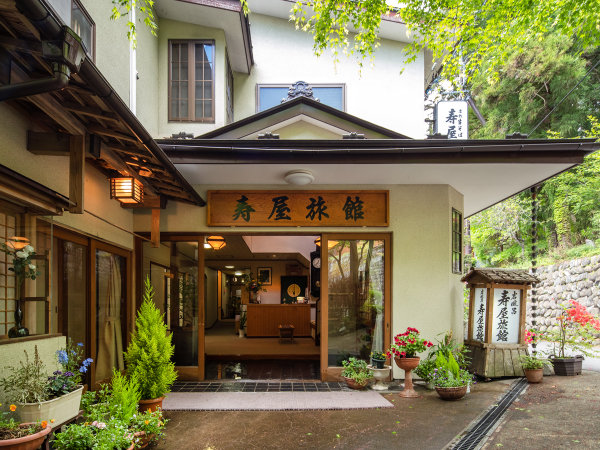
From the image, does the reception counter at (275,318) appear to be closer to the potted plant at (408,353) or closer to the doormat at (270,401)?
the doormat at (270,401)

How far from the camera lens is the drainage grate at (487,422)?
4434mm

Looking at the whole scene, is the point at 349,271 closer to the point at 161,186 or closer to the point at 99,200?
the point at 161,186

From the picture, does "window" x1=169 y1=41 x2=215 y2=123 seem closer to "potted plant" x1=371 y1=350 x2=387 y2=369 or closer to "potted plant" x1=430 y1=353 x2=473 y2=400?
"potted plant" x1=371 y1=350 x2=387 y2=369

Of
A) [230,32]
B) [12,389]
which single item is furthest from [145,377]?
[230,32]

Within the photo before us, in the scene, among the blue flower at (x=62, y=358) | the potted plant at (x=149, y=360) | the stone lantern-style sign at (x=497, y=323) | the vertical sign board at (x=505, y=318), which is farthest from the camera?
the vertical sign board at (x=505, y=318)

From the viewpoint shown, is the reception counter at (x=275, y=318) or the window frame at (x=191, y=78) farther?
the reception counter at (x=275, y=318)

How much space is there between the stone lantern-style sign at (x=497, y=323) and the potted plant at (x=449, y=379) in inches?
41.1

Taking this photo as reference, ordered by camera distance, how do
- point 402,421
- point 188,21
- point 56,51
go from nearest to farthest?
point 56,51, point 402,421, point 188,21

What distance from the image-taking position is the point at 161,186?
20.1 feet

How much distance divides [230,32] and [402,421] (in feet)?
27.7

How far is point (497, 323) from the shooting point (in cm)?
732

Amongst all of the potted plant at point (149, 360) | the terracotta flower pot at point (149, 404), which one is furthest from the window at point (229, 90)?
the terracotta flower pot at point (149, 404)

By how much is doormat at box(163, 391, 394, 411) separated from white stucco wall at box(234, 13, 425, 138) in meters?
6.98

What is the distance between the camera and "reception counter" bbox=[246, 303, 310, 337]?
1345cm
